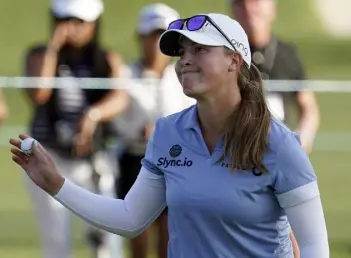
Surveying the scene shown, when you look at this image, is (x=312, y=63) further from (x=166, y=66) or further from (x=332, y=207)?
(x=166, y=66)

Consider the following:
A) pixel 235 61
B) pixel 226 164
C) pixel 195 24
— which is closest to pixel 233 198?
pixel 226 164

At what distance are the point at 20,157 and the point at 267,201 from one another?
0.88 meters

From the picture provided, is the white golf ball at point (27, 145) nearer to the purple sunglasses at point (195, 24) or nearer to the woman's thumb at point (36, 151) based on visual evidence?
the woman's thumb at point (36, 151)

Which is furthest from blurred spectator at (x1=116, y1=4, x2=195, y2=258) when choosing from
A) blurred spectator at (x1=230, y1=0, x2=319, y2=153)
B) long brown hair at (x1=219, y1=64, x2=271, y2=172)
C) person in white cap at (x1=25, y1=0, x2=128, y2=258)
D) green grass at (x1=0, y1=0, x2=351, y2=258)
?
long brown hair at (x1=219, y1=64, x2=271, y2=172)

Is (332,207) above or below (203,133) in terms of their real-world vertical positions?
below

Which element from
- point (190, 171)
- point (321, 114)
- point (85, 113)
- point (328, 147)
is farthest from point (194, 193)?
point (321, 114)

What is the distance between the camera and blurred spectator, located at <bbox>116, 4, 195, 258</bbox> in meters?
7.75

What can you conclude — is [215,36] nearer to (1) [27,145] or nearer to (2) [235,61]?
(2) [235,61]

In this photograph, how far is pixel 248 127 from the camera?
404 cm

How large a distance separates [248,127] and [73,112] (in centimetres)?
396

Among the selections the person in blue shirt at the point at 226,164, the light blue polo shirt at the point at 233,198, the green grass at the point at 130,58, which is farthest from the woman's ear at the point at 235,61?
the green grass at the point at 130,58

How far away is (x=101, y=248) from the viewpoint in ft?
26.5

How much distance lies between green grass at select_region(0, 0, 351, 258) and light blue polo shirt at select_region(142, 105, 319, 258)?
198 inches

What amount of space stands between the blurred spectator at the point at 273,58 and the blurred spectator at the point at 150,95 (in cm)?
54
